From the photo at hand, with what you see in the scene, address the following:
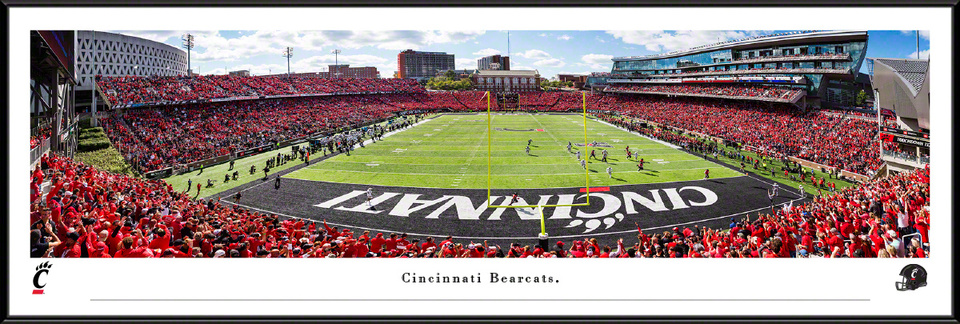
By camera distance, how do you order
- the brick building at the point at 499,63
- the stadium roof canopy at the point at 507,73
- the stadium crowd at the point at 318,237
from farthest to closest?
the brick building at the point at 499,63 < the stadium roof canopy at the point at 507,73 < the stadium crowd at the point at 318,237

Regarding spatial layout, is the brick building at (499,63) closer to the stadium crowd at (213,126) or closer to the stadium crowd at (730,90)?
the stadium crowd at (730,90)

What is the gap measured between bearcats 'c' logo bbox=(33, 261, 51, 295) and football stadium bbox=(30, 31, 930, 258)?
331 mm

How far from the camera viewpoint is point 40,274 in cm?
518

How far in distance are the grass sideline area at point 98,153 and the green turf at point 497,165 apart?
708cm

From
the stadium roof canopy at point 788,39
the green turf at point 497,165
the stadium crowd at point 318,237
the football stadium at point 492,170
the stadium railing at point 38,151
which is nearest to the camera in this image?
the stadium crowd at point 318,237

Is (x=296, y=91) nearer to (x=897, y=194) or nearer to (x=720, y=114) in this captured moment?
(x=720, y=114)

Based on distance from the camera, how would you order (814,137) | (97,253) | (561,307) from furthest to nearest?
(814,137), (97,253), (561,307)

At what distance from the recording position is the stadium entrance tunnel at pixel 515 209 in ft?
45.0

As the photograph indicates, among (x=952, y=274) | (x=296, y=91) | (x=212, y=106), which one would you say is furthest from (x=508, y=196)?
(x=296, y=91)

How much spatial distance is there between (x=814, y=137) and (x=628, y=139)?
13316mm

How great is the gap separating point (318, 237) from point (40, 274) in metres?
4.45

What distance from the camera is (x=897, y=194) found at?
34.7 ft

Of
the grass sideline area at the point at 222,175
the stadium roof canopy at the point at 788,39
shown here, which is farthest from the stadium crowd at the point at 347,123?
the stadium roof canopy at the point at 788,39

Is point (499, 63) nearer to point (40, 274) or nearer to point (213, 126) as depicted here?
point (213, 126)
